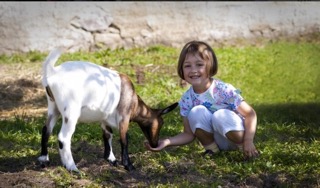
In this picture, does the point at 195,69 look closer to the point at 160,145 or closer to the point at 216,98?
the point at 216,98

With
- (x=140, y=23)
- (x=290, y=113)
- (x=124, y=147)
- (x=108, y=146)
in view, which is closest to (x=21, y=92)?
(x=140, y=23)

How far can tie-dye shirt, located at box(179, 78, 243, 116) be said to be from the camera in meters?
6.11

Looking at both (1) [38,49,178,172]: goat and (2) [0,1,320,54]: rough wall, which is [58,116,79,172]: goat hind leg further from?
(2) [0,1,320,54]: rough wall

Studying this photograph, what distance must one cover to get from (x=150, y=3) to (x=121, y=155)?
599cm

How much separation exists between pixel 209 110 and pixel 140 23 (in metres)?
5.52

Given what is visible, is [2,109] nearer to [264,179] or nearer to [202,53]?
[202,53]

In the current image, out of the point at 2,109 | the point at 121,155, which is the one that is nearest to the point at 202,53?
the point at 121,155

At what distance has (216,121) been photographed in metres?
6.04

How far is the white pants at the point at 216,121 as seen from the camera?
6.01 meters

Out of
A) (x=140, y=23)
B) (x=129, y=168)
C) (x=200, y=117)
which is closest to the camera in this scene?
(x=129, y=168)

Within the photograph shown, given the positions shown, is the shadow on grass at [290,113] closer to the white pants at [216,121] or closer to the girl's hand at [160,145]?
the white pants at [216,121]

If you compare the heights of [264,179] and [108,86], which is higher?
[108,86]

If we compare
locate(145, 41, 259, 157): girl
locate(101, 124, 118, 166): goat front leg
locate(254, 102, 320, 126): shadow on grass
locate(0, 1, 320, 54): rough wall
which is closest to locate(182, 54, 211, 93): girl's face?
locate(145, 41, 259, 157): girl

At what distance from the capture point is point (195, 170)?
5777mm
